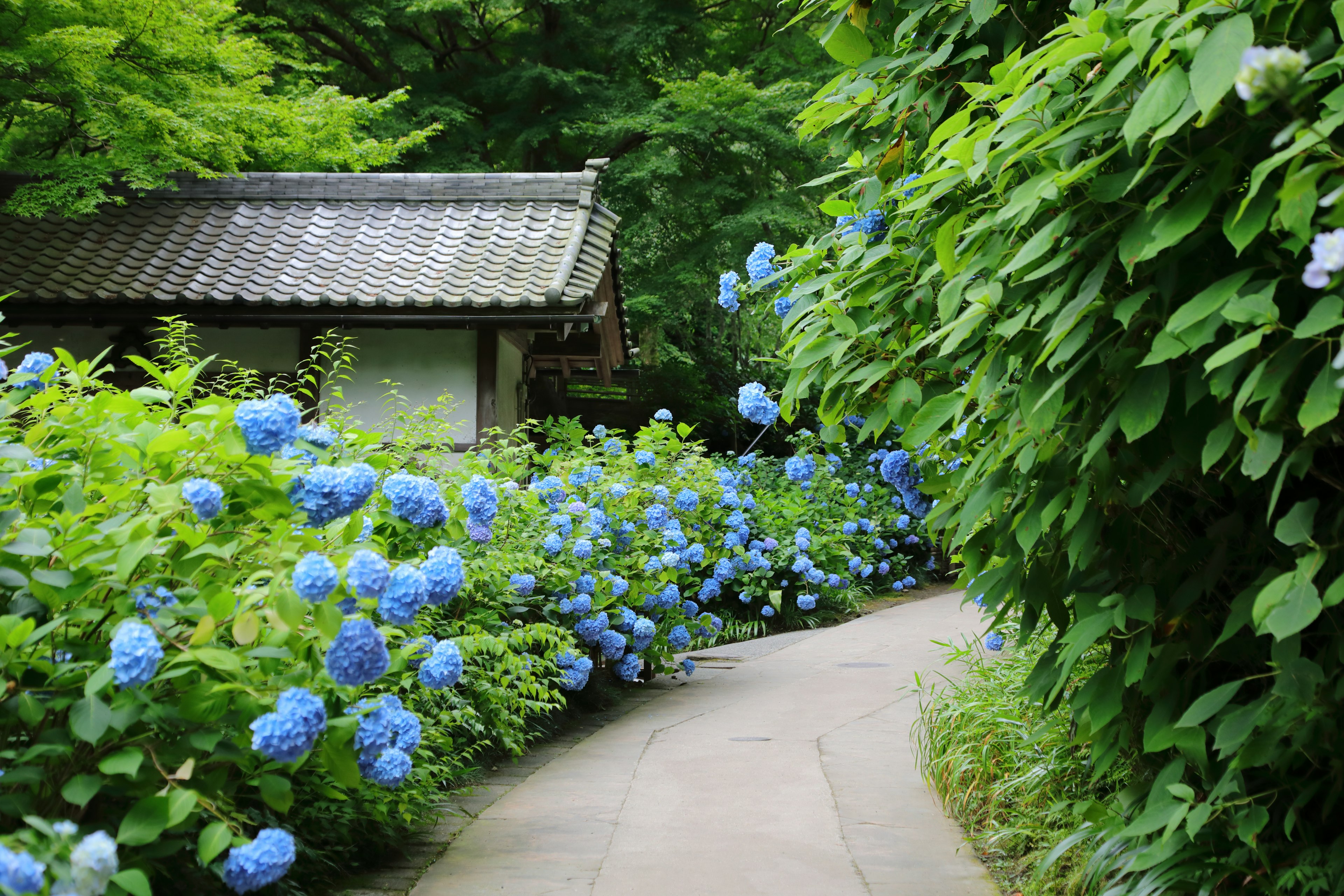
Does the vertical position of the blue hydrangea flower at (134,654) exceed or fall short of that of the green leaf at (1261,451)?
it falls short

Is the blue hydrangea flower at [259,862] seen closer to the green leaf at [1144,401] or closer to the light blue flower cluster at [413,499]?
the light blue flower cluster at [413,499]

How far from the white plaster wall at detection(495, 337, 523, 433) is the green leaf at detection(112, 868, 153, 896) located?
699 centimetres

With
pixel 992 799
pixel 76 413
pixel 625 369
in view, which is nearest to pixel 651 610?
pixel 992 799

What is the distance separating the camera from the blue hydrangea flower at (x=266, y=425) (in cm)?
197

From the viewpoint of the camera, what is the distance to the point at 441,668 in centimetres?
283

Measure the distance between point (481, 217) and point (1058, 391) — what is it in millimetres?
8466

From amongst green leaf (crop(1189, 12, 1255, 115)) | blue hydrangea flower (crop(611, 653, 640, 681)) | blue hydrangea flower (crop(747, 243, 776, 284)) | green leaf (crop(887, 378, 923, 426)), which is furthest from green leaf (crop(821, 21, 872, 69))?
blue hydrangea flower (crop(611, 653, 640, 681))

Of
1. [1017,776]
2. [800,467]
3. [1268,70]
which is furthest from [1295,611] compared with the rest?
[800,467]

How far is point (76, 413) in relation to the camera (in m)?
2.28

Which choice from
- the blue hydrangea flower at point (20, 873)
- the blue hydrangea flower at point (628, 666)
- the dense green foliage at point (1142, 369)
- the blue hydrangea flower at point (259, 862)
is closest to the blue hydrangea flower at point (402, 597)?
the blue hydrangea flower at point (259, 862)

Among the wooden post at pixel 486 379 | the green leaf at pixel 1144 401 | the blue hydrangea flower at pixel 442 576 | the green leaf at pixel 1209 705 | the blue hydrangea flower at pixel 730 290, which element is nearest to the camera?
the green leaf at pixel 1144 401

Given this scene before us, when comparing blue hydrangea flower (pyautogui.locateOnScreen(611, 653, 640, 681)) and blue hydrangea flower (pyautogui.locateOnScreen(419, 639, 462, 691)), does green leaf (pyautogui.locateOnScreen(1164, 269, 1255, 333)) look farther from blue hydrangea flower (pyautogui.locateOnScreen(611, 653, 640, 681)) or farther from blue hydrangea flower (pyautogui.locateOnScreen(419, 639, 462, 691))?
blue hydrangea flower (pyautogui.locateOnScreen(611, 653, 640, 681))

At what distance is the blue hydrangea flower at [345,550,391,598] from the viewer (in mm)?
1866

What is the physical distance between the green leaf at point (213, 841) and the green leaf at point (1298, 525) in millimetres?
1856
